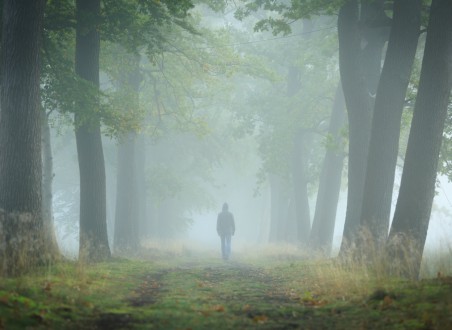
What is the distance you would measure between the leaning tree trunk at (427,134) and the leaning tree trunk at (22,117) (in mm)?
6839

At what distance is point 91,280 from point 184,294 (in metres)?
1.69

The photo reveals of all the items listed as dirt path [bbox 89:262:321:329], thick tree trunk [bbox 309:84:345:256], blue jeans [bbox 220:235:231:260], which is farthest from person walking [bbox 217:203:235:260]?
dirt path [bbox 89:262:321:329]

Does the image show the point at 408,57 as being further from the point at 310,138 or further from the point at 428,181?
the point at 310,138

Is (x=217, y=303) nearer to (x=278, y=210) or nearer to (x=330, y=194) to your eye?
(x=330, y=194)

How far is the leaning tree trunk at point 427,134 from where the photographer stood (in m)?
10.2

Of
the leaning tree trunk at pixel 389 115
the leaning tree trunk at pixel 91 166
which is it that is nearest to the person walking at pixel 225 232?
the leaning tree trunk at pixel 91 166

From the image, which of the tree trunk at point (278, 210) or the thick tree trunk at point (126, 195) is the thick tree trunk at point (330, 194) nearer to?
the thick tree trunk at point (126, 195)

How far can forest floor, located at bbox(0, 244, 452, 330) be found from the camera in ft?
18.4

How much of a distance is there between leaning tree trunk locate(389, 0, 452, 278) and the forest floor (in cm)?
179

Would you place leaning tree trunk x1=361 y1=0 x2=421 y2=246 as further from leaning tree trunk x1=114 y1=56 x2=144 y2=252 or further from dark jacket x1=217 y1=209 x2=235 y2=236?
leaning tree trunk x1=114 y1=56 x2=144 y2=252

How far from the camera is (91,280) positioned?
29.2ft

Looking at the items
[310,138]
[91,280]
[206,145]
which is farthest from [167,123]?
[91,280]

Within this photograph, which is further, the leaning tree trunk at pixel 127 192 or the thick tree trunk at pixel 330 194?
the leaning tree trunk at pixel 127 192

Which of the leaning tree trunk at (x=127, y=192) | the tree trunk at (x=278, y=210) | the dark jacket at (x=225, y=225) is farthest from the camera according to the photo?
the tree trunk at (x=278, y=210)
